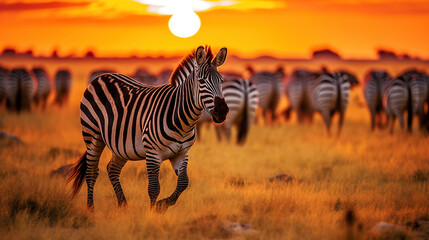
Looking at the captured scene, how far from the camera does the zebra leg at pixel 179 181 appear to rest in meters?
6.66

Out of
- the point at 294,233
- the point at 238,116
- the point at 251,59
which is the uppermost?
the point at 251,59

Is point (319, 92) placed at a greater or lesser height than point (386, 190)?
greater

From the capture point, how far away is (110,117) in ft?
24.1

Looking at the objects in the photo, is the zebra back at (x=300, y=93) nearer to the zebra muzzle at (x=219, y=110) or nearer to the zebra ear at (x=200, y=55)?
the zebra ear at (x=200, y=55)

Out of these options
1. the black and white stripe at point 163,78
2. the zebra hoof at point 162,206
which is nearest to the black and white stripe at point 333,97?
the black and white stripe at point 163,78

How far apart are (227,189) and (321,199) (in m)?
1.61

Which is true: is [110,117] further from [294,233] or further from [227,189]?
[294,233]

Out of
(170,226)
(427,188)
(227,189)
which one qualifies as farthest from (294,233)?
(427,188)

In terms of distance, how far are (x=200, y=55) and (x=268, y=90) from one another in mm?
14510

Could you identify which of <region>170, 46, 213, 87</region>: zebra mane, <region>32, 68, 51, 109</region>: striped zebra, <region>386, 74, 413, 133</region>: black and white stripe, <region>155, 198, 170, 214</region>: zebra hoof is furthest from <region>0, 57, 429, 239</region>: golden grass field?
<region>32, 68, 51, 109</region>: striped zebra

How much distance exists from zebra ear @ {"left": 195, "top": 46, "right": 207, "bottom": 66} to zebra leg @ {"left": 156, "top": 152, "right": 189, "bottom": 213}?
127 cm

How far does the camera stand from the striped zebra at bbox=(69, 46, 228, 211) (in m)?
6.24

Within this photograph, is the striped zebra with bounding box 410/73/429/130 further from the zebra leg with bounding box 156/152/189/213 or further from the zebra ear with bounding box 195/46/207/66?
the zebra ear with bounding box 195/46/207/66

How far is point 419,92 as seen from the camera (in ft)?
54.0
